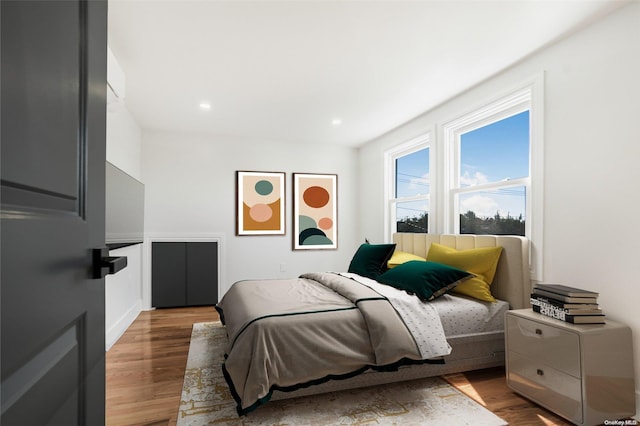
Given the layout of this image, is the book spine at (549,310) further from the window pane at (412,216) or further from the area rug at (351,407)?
the window pane at (412,216)

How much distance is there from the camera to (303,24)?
90.9 inches

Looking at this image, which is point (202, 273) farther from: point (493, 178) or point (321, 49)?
point (493, 178)

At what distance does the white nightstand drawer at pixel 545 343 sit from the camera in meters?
1.97

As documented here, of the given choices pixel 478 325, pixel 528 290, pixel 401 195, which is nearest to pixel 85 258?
pixel 478 325

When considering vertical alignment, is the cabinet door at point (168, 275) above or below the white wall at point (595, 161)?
below

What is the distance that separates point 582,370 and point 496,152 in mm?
2038

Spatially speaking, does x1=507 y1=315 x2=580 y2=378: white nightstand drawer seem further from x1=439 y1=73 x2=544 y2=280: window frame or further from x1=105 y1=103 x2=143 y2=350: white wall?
x1=105 y1=103 x2=143 y2=350: white wall

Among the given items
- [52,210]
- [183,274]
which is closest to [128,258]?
[183,274]

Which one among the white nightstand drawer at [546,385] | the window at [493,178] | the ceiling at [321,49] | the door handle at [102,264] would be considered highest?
the ceiling at [321,49]

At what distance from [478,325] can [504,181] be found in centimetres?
133

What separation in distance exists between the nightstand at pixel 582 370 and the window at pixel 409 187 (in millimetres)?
2167

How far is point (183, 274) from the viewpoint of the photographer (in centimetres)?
488

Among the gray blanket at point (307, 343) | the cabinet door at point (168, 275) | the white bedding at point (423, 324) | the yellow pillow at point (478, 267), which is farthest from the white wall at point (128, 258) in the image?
the yellow pillow at point (478, 267)

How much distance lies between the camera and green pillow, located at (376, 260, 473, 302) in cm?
271
